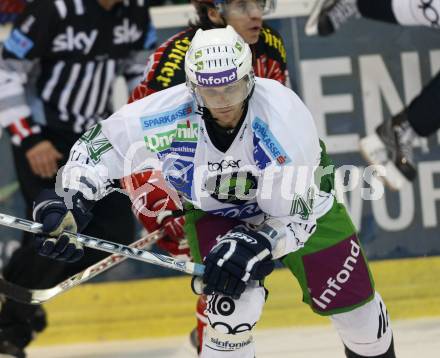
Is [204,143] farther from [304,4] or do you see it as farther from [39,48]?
[304,4]

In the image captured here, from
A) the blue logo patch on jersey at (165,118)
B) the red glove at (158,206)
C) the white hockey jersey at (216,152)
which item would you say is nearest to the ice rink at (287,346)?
the red glove at (158,206)

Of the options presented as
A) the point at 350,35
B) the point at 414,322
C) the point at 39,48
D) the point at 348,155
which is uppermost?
the point at 39,48

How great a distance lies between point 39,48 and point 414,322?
1.93m

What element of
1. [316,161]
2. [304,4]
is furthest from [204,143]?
[304,4]

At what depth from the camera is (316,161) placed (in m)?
3.80

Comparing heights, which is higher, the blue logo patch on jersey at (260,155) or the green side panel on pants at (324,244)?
the blue logo patch on jersey at (260,155)

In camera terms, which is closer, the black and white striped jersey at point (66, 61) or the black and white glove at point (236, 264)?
the black and white glove at point (236, 264)

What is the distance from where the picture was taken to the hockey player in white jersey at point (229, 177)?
11.9 feet

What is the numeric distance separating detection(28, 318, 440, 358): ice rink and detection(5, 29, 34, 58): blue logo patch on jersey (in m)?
1.28

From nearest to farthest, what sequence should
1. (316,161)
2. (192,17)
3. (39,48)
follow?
1. (316,161)
2. (39,48)
3. (192,17)

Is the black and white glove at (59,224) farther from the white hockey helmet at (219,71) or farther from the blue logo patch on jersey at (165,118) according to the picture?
the white hockey helmet at (219,71)

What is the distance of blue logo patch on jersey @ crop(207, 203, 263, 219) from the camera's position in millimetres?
3986

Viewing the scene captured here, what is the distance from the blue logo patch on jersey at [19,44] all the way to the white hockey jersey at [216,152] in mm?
1127

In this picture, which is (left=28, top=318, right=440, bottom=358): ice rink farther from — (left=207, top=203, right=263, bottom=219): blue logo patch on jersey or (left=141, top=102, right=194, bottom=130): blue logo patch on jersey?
(left=141, top=102, right=194, bottom=130): blue logo patch on jersey
